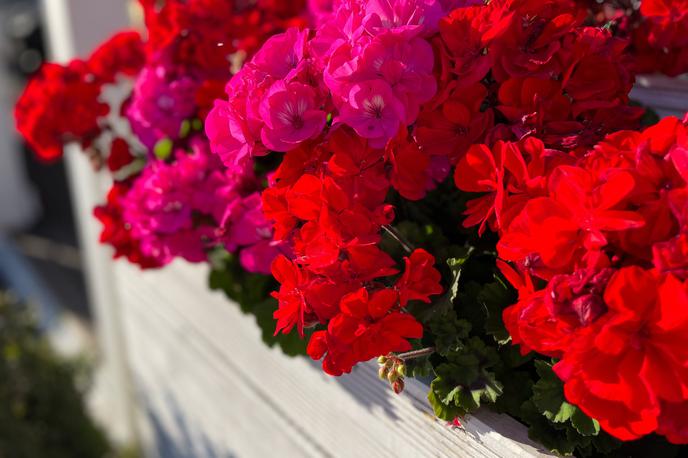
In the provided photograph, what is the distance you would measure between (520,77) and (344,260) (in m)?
0.28

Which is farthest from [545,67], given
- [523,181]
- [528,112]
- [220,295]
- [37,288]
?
[37,288]

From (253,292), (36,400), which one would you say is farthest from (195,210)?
(36,400)

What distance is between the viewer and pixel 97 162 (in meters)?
1.36

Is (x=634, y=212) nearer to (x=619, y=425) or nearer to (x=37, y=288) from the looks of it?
(x=619, y=425)

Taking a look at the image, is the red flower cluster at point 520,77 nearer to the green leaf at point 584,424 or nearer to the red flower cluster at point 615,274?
the red flower cluster at point 615,274

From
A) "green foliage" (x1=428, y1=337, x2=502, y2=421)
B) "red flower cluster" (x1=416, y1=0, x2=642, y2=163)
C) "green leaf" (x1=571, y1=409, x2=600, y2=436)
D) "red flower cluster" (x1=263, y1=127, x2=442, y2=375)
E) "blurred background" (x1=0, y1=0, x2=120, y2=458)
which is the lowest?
"blurred background" (x1=0, y1=0, x2=120, y2=458)

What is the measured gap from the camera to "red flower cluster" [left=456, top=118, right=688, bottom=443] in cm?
53

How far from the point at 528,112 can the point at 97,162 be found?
2.99 feet

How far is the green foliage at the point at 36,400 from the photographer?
229cm

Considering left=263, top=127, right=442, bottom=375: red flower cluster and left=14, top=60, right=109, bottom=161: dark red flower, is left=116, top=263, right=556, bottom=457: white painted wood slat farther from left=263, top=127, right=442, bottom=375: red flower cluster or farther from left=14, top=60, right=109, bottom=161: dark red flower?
left=14, top=60, right=109, bottom=161: dark red flower

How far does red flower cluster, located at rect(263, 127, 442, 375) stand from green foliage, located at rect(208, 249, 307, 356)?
29cm

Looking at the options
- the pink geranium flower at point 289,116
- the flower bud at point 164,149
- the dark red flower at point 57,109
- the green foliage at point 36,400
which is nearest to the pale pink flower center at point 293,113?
the pink geranium flower at point 289,116

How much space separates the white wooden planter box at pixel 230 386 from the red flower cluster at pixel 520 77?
0.32 m

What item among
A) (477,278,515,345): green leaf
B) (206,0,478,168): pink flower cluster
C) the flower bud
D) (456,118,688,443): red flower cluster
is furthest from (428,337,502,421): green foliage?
the flower bud
